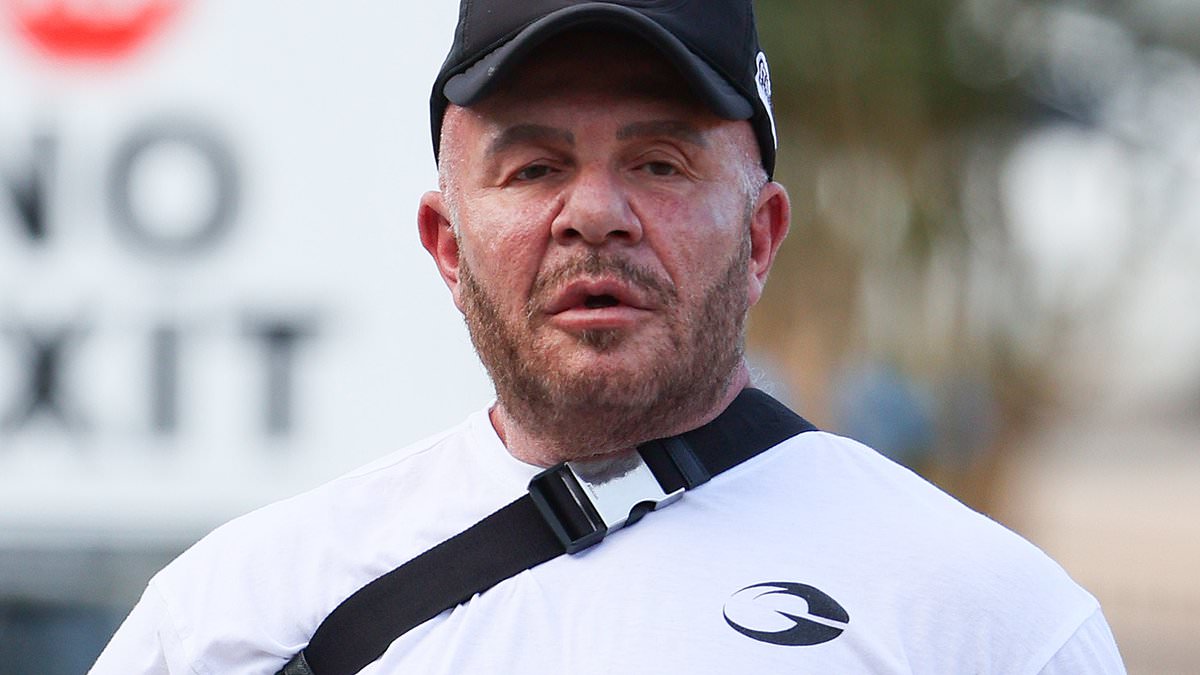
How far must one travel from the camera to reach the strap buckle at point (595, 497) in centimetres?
189

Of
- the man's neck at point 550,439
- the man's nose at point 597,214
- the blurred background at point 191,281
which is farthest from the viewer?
the blurred background at point 191,281

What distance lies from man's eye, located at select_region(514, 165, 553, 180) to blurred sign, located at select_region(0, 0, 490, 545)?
1931 mm

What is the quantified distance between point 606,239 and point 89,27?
2.56 m

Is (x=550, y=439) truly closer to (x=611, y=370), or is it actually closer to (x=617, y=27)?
(x=611, y=370)

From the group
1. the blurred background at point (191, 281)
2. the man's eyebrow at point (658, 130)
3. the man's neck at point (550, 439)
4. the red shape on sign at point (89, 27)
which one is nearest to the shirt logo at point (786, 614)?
the man's neck at point (550, 439)

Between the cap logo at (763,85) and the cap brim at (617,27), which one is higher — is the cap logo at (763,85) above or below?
below

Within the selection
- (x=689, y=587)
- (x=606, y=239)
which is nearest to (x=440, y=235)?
(x=606, y=239)

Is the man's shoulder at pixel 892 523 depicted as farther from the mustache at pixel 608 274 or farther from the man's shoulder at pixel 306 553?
the man's shoulder at pixel 306 553

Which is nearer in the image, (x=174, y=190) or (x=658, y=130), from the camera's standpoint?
(x=658, y=130)

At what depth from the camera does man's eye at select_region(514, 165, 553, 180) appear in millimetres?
1955

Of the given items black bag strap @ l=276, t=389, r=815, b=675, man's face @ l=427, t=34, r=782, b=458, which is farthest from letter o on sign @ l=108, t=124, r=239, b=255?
black bag strap @ l=276, t=389, r=815, b=675

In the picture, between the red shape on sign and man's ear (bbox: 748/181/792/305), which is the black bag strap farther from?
the red shape on sign

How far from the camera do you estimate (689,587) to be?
5.93 ft

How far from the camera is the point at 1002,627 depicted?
1.77m
